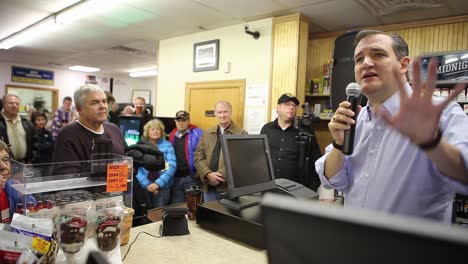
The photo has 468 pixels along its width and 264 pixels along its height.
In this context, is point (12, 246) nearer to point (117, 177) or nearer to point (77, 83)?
point (117, 177)

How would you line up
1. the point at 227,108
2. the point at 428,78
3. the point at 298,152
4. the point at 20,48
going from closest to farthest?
the point at 428,78 < the point at 298,152 < the point at 227,108 < the point at 20,48

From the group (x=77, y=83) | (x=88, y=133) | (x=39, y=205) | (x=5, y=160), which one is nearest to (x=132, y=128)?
(x=88, y=133)

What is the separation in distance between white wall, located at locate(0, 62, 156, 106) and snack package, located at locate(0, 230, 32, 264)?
388 inches

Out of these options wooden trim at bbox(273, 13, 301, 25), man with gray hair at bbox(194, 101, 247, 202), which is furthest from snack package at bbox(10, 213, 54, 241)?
wooden trim at bbox(273, 13, 301, 25)

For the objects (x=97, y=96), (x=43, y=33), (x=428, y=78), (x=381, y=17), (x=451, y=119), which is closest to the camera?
(x=428, y=78)

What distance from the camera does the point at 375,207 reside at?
1.21 metres

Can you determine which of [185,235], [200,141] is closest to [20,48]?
[200,141]

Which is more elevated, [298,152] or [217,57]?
[217,57]

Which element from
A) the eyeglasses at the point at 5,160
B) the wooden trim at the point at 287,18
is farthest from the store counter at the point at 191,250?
the wooden trim at the point at 287,18

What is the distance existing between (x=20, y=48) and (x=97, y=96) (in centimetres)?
622

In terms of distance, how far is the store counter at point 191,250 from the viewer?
4.18 ft

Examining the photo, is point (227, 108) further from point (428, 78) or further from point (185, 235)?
point (428, 78)

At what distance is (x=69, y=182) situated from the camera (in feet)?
4.54

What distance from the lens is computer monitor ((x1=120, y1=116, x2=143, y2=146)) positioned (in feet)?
13.8
